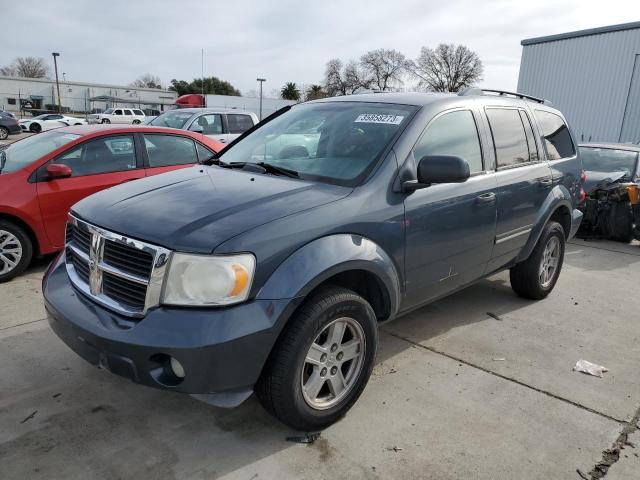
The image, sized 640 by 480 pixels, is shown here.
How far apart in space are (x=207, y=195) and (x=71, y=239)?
0.94 meters

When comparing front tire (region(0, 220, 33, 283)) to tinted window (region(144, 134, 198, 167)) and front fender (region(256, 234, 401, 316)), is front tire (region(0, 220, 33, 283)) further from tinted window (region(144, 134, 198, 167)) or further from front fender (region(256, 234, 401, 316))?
front fender (region(256, 234, 401, 316))

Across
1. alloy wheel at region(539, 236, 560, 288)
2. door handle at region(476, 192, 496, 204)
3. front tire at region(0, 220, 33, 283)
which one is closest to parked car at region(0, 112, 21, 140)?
front tire at region(0, 220, 33, 283)

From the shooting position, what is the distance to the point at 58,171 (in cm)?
503

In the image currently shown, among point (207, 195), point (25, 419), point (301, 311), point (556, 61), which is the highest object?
point (556, 61)

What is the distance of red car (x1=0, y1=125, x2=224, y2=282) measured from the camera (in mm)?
4871

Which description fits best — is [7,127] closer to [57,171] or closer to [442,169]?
[57,171]

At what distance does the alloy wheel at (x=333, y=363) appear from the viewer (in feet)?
8.68

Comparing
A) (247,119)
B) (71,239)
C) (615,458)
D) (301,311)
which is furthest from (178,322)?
(247,119)

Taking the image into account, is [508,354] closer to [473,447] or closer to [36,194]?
[473,447]

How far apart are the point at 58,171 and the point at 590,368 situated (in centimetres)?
511

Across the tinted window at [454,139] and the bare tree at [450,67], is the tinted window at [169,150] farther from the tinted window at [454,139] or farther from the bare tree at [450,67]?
the bare tree at [450,67]

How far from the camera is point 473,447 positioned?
266cm

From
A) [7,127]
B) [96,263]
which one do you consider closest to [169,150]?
[96,263]

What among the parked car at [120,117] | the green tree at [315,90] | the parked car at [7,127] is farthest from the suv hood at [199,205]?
the green tree at [315,90]
